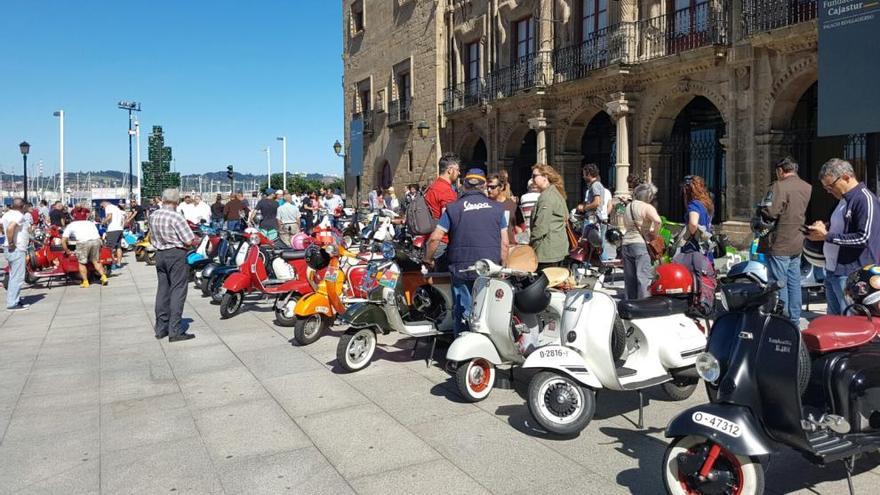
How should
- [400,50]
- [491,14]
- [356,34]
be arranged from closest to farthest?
[491,14]
[400,50]
[356,34]

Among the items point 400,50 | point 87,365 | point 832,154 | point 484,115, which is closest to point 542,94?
point 484,115

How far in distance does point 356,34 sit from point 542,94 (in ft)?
50.0

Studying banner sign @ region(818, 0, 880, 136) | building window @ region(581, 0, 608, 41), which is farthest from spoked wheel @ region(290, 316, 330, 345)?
building window @ region(581, 0, 608, 41)

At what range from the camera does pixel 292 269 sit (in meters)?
8.99

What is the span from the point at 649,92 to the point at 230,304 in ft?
34.8

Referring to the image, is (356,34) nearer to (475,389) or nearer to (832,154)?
(832,154)

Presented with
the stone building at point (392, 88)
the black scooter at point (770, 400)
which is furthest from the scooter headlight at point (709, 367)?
the stone building at point (392, 88)

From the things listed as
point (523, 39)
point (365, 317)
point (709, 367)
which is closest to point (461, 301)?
point (365, 317)

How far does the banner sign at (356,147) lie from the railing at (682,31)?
1709cm

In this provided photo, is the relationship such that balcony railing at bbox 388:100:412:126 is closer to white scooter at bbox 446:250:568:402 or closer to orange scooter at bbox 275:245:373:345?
orange scooter at bbox 275:245:373:345

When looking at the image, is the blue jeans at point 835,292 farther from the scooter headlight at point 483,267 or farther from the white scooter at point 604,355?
the scooter headlight at point 483,267

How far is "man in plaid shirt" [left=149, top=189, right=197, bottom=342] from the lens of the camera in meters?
7.39

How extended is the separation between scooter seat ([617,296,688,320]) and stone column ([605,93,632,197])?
1125cm

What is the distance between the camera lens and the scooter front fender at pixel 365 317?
5.91 metres
